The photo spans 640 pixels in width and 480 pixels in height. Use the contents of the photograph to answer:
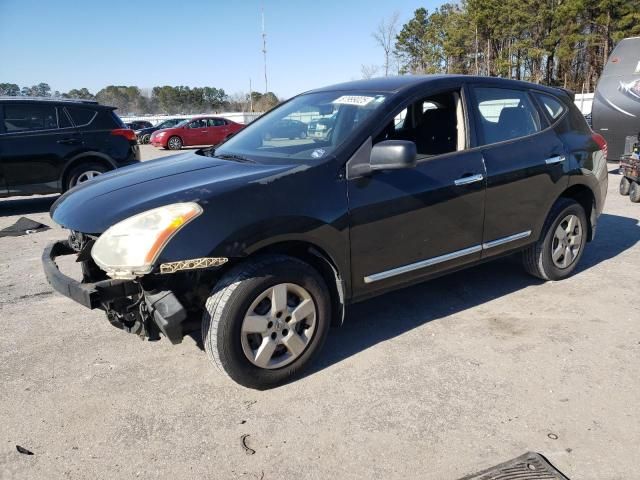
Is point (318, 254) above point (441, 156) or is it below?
below

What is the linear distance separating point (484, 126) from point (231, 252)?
7.39 feet

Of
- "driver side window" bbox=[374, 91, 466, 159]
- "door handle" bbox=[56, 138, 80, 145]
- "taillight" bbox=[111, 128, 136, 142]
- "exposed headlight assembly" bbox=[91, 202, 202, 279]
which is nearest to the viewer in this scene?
"exposed headlight assembly" bbox=[91, 202, 202, 279]

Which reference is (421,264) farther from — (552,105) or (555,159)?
(552,105)

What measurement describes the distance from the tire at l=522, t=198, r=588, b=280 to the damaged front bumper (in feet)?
10.2

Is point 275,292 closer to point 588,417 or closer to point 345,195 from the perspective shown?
point 345,195

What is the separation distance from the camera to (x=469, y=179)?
365 cm

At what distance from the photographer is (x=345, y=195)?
3074 mm

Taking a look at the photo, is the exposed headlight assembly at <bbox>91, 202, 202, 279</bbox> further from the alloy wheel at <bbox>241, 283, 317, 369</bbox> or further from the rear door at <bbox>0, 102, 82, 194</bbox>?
the rear door at <bbox>0, 102, 82, 194</bbox>

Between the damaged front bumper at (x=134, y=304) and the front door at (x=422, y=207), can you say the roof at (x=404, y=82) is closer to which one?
the front door at (x=422, y=207)

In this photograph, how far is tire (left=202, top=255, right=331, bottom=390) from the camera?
2740mm

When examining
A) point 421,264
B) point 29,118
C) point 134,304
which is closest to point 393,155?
point 421,264

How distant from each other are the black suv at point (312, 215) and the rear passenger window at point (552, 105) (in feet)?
0.29

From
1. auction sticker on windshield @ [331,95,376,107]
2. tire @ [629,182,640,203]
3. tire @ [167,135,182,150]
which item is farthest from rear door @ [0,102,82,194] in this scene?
tire @ [167,135,182,150]

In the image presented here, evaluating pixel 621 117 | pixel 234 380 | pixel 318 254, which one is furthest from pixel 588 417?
pixel 621 117
